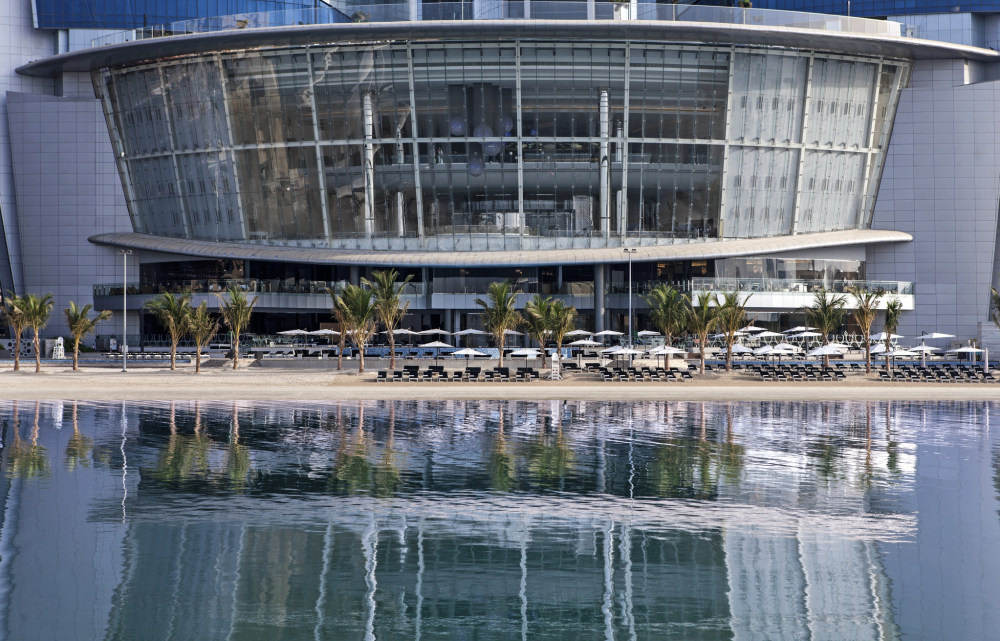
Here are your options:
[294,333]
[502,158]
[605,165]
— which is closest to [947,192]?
[605,165]

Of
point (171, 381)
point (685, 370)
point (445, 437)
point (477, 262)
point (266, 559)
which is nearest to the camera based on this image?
point (266, 559)

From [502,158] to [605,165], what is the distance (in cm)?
754

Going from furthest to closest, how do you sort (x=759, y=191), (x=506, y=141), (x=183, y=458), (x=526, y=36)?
(x=759, y=191) → (x=506, y=141) → (x=526, y=36) → (x=183, y=458)

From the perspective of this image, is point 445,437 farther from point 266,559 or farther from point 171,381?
point 171,381

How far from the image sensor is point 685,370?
208 ft

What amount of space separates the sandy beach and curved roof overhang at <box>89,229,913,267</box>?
1931 cm

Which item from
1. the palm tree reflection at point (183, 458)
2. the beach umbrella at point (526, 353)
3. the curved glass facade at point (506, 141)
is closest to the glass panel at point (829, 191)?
the curved glass facade at point (506, 141)

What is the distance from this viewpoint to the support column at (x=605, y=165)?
253ft

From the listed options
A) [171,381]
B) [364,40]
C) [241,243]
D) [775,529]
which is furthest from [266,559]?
[241,243]

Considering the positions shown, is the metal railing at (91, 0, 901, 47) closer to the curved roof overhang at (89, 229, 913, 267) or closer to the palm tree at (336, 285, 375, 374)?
the curved roof overhang at (89, 229, 913, 267)

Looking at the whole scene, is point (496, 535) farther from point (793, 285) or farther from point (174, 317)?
point (793, 285)

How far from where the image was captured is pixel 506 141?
256ft

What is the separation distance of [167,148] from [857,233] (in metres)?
54.0

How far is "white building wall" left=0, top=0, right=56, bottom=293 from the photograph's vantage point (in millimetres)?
85562
